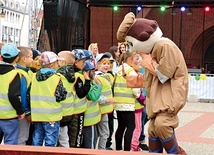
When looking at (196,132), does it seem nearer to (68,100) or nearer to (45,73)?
(68,100)

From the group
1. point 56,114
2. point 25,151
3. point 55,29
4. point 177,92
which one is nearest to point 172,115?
point 177,92

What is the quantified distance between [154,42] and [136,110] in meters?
2.16

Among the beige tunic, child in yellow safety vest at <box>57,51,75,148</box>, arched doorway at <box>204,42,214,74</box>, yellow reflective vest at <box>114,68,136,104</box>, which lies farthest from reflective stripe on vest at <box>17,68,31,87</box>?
arched doorway at <box>204,42,214,74</box>

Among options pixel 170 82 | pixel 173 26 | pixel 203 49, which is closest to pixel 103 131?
pixel 170 82

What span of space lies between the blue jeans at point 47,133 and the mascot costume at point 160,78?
3.98 feet

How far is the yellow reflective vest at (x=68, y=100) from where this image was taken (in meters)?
5.02

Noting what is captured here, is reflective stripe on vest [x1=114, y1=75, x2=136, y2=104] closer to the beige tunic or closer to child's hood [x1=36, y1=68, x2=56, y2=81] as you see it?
child's hood [x1=36, y1=68, x2=56, y2=81]

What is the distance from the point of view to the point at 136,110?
20.9ft

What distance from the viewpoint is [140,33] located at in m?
4.40

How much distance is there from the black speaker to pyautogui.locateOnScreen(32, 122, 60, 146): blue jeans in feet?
32.1

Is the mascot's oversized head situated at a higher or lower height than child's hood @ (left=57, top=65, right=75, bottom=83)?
higher

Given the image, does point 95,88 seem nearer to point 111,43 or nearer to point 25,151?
point 25,151

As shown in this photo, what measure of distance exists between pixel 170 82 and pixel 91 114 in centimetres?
162

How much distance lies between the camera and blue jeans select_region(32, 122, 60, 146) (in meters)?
→ 4.96
